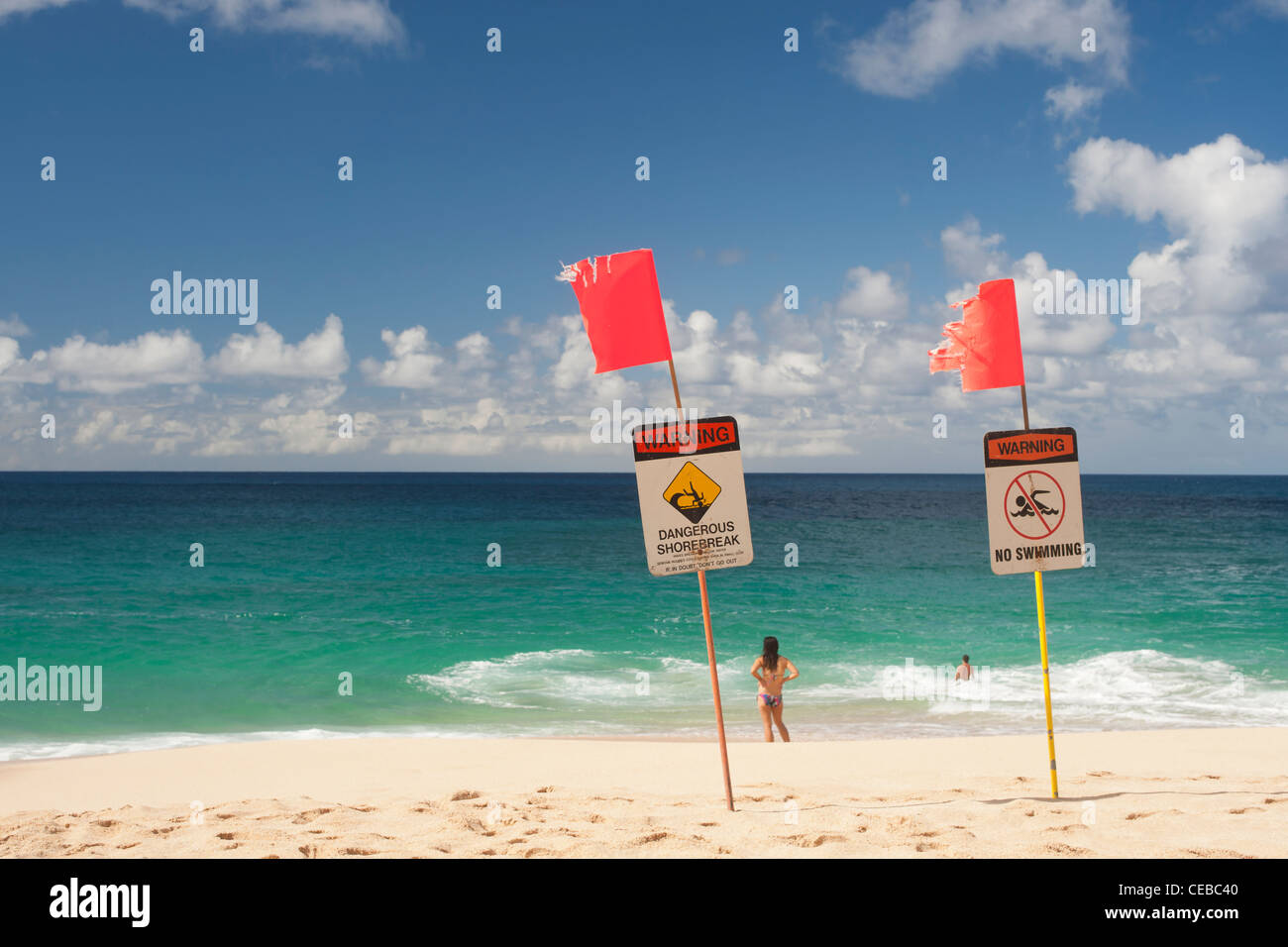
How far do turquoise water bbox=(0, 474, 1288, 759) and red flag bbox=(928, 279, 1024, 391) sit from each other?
8.18 metres

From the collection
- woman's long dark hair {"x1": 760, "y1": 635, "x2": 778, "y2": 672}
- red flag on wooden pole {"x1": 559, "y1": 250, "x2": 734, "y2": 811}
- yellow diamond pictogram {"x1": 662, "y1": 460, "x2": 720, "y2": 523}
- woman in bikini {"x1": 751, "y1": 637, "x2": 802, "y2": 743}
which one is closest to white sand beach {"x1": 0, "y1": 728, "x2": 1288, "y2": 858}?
woman in bikini {"x1": 751, "y1": 637, "x2": 802, "y2": 743}

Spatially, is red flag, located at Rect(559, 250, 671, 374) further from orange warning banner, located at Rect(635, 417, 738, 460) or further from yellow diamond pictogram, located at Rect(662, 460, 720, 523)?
yellow diamond pictogram, located at Rect(662, 460, 720, 523)

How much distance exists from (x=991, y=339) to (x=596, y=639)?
1636 cm

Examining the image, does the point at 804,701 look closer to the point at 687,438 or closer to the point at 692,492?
the point at 692,492

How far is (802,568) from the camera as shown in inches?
1414

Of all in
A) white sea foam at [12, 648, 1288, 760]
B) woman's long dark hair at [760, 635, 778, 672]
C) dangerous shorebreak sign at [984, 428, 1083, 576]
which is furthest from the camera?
white sea foam at [12, 648, 1288, 760]

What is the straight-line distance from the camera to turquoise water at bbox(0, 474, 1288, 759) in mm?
14039

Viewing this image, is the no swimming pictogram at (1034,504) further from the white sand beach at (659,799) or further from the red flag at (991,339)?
the white sand beach at (659,799)

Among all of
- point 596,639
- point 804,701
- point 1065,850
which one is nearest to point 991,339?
point 1065,850

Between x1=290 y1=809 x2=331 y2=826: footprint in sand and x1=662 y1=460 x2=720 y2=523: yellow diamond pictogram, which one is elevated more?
x1=662 y1=460 x2=720 y2=523: yellow diamond pictogram

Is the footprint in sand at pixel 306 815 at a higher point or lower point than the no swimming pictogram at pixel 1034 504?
lower

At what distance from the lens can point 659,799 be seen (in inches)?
287

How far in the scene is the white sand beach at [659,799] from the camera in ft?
18.2

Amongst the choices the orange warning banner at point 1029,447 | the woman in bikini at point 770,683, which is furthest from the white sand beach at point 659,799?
the orange warning banner at point 1029,447
